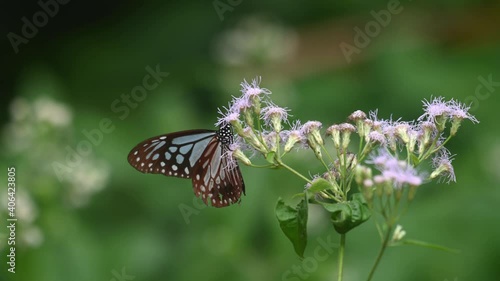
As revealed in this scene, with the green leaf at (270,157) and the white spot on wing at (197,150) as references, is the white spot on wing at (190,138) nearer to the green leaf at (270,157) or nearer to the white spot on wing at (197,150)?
the white spot on wing at (197,150)

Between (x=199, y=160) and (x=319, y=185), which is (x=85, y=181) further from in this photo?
(x=319, y=185)

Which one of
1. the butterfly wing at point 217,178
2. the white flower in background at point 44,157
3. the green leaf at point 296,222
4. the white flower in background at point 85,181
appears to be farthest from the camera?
the white flower in background at point 85,181

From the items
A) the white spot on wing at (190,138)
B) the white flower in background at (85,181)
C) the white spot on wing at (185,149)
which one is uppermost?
the white flower in background at (85,181)

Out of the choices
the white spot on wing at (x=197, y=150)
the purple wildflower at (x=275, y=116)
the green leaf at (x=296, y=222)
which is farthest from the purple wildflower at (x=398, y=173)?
the white spot on wing at (x=197, y=150)

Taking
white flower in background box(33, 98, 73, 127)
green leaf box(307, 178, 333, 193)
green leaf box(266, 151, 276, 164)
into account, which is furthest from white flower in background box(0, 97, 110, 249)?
green leaf box(307, 178, 333, 193)

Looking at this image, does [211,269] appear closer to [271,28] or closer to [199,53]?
[271,28]

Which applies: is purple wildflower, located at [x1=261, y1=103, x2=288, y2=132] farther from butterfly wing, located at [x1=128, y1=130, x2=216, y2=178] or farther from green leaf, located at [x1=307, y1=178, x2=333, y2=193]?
green leaf, located at [x1=307, y1=178, x2=333, y2=193]
